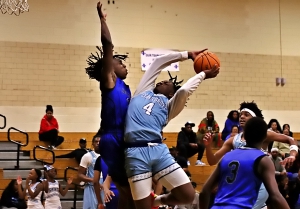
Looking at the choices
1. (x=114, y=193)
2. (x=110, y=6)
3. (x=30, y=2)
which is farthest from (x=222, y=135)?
(x=114, y=193)

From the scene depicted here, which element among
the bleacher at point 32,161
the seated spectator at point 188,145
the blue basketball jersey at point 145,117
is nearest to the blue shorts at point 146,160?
the blue basketball jersey at point 145,117

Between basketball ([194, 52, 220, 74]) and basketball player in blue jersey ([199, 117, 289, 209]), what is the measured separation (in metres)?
1.73

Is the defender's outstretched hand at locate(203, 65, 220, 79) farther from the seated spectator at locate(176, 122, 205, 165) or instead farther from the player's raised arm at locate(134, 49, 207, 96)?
the seated spectator at locate(176, 122, 205, 165)

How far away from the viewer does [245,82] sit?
17172mm

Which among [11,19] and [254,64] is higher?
[11,19]

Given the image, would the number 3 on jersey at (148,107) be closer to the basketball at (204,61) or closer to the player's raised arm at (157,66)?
the player's raised arm at (157,66)

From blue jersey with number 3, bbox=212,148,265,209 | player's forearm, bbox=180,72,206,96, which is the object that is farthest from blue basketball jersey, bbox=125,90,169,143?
blue jersey with number 3, bbox=212,148,265,209

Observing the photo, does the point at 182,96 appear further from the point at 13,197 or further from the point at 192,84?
the point at 13,197

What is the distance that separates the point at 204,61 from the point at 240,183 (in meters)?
2.05

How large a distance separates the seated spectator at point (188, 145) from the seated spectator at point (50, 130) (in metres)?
3.03

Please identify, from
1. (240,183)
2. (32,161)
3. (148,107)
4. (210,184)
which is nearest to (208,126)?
(32,161)

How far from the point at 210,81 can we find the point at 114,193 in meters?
9.68

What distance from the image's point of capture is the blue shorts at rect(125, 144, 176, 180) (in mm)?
5340

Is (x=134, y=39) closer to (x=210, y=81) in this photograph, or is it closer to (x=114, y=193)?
(x=210, y=81)
